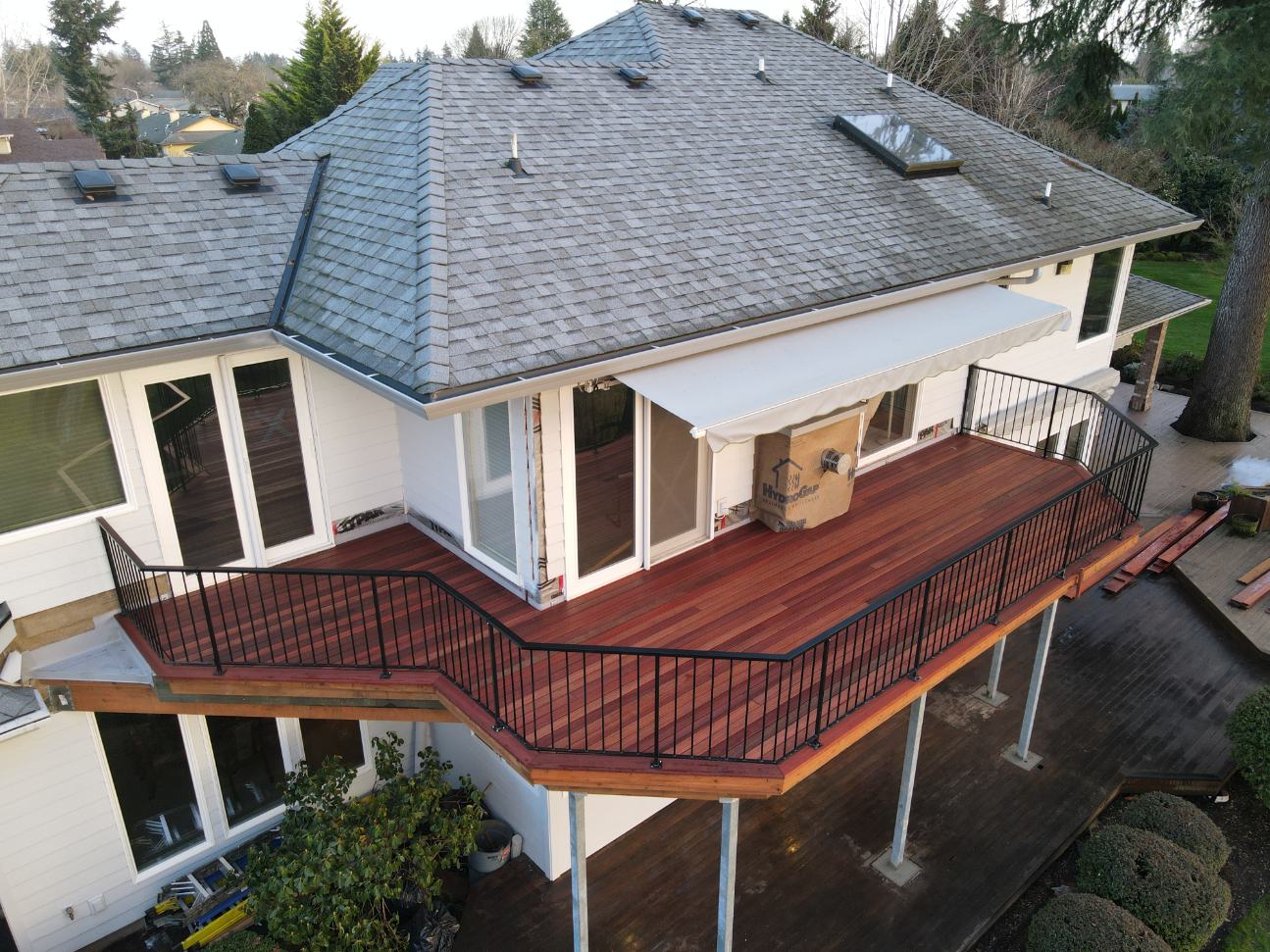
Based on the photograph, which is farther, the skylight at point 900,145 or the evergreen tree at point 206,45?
the evergreen tree at point 206,45

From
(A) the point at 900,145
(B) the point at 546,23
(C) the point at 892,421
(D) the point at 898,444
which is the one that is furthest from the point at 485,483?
(B) the point at 546,23

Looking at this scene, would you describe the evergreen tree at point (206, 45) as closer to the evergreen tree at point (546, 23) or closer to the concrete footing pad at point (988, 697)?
the evergreen tree at point (546, 23)

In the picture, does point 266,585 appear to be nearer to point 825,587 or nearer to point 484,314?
point 484,314

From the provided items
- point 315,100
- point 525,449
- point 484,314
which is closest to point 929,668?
point 525,449

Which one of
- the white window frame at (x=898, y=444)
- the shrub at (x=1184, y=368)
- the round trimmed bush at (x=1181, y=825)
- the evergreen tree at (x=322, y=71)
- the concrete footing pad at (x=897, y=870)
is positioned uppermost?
the evergreen tree at (x=322, y=71)

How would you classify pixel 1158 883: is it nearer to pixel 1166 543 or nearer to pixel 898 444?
pixel 898 444

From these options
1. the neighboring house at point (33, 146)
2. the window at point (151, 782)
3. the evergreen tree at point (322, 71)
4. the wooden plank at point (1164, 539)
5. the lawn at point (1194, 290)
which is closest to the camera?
the window at point (151, 782)

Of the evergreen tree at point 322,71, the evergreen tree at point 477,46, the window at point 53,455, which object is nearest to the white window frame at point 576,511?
the window at point 53,455
